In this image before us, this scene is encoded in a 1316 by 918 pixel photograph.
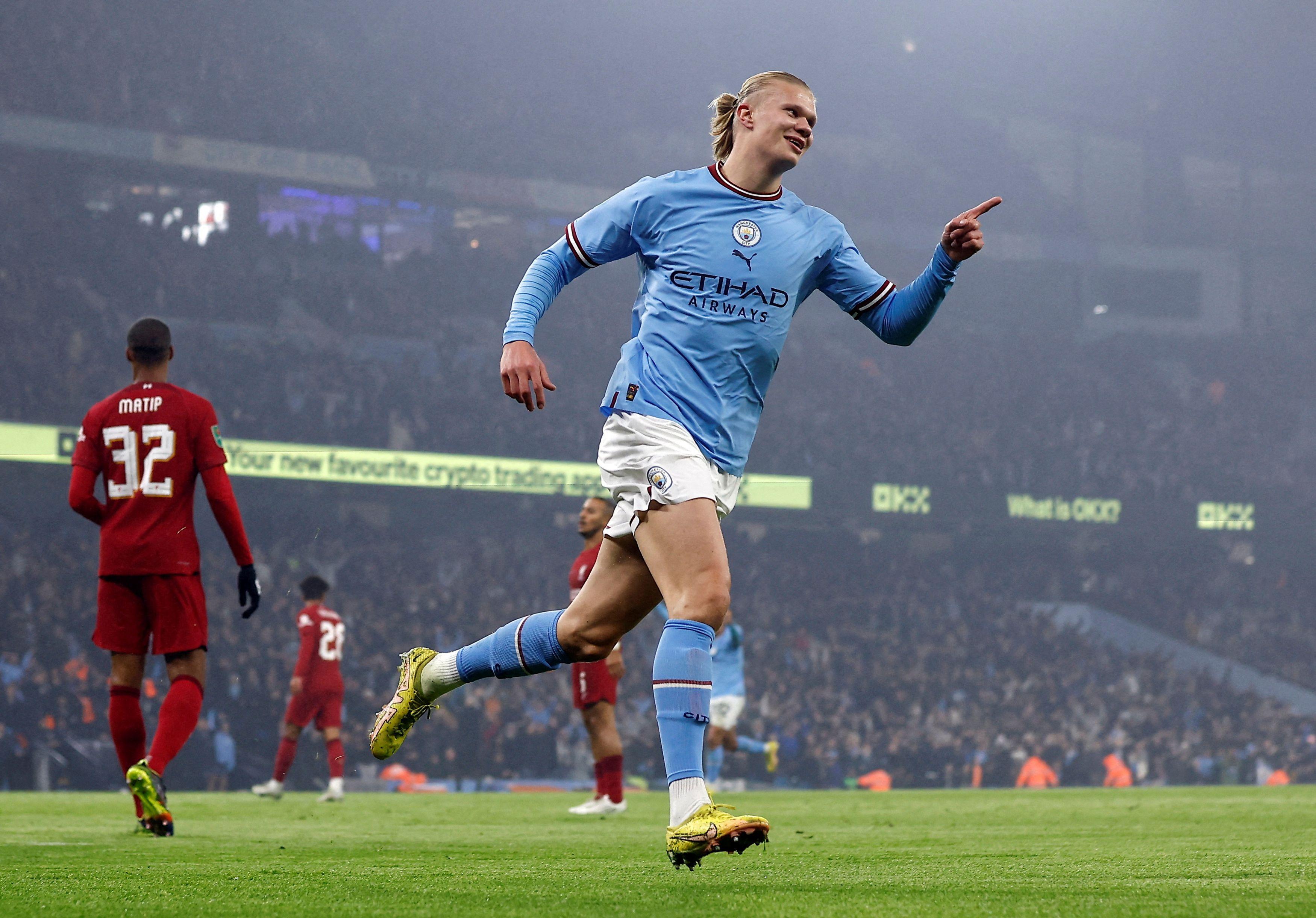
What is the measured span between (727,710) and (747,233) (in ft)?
31.3

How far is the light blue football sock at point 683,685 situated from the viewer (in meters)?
3.11

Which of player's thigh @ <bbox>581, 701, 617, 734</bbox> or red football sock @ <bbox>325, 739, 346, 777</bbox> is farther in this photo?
red football sock @ <bbox>325, 739, 346, 777</bbox>

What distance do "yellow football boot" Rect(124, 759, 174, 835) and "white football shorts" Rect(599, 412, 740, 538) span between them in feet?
7.71

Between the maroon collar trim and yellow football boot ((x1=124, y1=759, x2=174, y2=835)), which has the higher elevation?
the maroon collar trim

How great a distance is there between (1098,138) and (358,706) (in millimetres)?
27417

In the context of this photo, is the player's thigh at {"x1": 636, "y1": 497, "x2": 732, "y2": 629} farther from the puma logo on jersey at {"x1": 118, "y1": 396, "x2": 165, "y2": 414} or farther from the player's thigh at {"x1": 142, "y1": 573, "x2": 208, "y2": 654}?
the puma logo on jersey at {"x1": 118, "y1": 396, "x2": 165, "y2": 414}

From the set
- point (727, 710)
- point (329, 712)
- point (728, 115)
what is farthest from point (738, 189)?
point (727, 710)

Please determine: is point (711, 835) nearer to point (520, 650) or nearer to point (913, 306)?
point (520, 650)

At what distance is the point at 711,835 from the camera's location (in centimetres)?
283

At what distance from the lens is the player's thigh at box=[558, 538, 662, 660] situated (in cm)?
344

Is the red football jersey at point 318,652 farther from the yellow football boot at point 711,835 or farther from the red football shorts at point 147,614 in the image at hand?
A: the yellow football boot at point 711,835

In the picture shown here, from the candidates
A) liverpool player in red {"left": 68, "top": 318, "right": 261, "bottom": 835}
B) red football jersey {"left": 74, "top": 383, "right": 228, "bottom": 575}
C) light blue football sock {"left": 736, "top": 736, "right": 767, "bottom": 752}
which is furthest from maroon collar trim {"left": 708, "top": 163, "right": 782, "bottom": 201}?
light blue football sock {"left": 736, "top": 736, "right": 767, "bottom": 752}

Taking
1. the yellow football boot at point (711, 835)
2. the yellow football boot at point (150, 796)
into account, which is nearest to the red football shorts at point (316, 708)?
the yellow football boot at point (150, 796)

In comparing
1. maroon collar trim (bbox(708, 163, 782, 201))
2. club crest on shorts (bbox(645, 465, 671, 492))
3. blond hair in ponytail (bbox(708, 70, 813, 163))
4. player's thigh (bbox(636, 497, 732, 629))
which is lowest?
player's thigh (bbox(636, 497, 732, 629))
